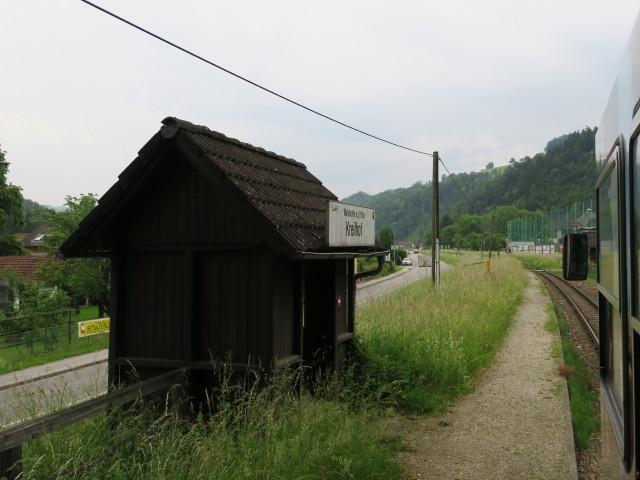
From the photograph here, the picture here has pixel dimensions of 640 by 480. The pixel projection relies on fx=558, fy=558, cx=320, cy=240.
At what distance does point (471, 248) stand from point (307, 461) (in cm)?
12161

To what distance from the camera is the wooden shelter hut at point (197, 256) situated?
20.9ft

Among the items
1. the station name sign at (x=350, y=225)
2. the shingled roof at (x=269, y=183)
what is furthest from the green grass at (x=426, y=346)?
the shingled roof at (x=269, y=183)

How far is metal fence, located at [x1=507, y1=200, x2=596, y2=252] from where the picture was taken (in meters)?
66.8

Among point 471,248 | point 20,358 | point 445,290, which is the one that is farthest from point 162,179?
point 471,248

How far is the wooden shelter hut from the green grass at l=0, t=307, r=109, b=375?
14122mm

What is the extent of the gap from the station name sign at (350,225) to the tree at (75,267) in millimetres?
24300

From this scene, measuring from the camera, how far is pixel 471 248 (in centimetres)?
12194

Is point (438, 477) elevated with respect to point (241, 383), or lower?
lower

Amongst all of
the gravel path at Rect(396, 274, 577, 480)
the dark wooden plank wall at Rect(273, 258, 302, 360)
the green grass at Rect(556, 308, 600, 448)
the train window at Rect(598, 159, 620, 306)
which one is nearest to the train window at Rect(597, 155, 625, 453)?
the train window at Rect(598, 159, 620, 306)

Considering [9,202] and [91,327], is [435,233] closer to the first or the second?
[91,327]

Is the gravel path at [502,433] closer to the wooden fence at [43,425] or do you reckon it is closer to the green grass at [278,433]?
the green grass at [278,433]

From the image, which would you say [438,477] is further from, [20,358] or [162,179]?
[20,358]

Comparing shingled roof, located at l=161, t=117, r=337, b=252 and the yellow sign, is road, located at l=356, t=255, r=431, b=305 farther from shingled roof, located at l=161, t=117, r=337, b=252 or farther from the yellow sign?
shingled roof, located at l=161, t=117, r=337, b=252

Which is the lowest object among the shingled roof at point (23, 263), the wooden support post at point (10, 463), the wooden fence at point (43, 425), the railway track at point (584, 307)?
the railway track at point (584, 307)
